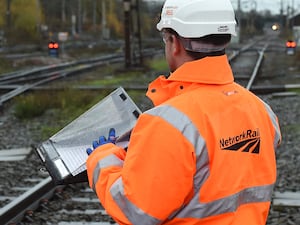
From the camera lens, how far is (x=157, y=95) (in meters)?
2.40

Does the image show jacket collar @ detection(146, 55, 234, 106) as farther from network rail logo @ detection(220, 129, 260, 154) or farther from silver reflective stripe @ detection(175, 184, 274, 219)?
silver reflective stripe @ detection(175, 184, 274, 219)

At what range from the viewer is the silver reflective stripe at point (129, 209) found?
2204 millimetres

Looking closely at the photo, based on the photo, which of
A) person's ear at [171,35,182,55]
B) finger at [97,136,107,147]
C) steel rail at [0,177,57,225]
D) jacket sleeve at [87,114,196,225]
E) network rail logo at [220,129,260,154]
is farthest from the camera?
steel rail at [0,177,57,225]

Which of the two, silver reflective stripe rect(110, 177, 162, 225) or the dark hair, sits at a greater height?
the dark hair

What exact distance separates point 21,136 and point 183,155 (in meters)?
9.18

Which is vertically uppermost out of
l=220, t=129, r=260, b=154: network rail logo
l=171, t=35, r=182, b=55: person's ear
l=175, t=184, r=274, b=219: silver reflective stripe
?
l=171, t=35, r=182, b=55: person's ear

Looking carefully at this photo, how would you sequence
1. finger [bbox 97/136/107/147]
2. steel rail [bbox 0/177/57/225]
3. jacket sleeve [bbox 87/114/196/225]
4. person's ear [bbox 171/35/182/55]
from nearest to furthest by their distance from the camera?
1. jacket sleeve [bbox 87/114/196/225]
2. person's ear [bbox 171/35/182/55]
3. finger [bbox 97/136/107/147]
4. steel rail [bbox 0/177/57/225]

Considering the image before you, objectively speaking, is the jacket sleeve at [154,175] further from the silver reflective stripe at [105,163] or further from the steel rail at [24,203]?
the steel rail at [24,203]

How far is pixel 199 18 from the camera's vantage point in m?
2.36

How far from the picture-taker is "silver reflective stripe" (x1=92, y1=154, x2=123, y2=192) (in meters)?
2.41

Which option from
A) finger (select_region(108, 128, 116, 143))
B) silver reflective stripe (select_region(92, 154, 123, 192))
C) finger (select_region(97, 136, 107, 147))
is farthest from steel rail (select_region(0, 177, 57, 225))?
silver reflective stripe (select_region(92, 154, 123, 192))

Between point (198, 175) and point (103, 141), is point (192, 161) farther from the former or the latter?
point (103, 141)

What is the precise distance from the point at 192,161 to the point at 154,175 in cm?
14

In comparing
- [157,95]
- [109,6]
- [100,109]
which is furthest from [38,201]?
[109,6]
